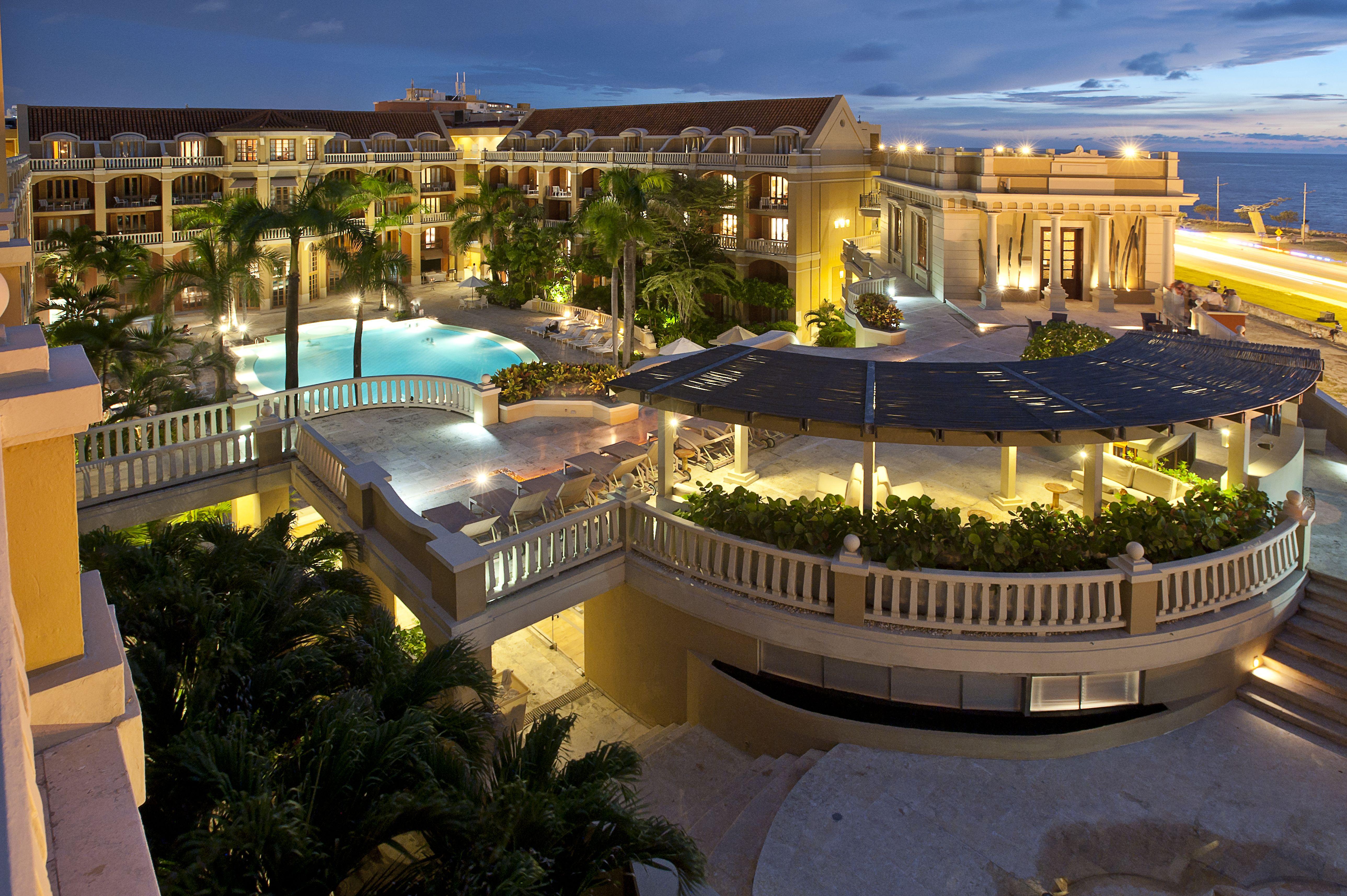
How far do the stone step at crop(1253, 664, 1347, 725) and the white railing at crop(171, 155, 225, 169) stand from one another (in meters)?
54.9

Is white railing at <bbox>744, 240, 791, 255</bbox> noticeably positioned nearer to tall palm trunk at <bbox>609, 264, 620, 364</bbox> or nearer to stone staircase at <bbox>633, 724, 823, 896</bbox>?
tall palm trunk at <bbox>609, 264, 620, 364</bbox>

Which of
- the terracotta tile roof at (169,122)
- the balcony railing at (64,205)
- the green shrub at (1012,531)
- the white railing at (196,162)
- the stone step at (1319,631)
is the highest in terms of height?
the terracotta tile roof at (169,122)

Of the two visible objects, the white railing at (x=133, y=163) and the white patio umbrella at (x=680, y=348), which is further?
the white railing at (x=133, y=163)

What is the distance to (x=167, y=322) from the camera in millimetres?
22359

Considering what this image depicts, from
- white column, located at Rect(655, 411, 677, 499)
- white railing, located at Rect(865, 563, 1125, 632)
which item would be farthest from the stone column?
white railing, located at Rect(865, 563, 1125, 632)

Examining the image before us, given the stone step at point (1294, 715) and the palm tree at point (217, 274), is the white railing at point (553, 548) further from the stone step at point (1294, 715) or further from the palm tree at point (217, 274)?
the palm tree at point (217, 274)

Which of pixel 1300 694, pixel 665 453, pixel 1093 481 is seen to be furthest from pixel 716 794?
pixel 1300 694

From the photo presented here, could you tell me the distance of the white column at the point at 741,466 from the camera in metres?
14.7

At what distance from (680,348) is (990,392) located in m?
12.7

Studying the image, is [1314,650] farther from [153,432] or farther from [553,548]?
[153,432]

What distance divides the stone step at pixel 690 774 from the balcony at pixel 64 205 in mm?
50452

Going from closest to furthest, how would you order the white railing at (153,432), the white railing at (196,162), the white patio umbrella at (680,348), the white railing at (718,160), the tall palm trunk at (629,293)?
the white railing at (153,432) < the white patio umbrella at (680,348) < the tall palm trunk at (629,293) < the white railing at (718,160) < the white railing at (196,162)

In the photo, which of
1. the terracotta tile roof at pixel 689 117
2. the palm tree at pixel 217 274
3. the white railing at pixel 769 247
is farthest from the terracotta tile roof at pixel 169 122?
the palm tree at pixel 217 274

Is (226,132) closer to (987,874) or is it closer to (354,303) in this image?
(354,303)
